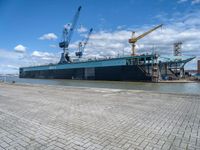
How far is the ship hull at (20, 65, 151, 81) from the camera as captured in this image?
1660 inches

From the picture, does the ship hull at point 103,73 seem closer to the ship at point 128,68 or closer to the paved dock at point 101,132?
the ship at point 128,68

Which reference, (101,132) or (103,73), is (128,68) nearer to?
(103,73)

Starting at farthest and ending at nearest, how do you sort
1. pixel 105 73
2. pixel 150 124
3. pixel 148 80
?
pixel 105 73 < pixel 148 80 < pixel 150 124

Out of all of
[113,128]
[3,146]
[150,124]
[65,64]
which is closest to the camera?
[3,146]

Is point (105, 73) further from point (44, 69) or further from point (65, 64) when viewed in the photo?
point (44, 69)

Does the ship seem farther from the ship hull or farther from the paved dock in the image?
the paved dock

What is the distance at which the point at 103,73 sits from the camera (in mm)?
49062

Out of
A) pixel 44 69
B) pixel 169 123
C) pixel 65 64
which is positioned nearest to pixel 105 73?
pixel 65 64

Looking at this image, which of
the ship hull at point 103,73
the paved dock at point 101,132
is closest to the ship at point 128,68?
the ship hull at point 103,73

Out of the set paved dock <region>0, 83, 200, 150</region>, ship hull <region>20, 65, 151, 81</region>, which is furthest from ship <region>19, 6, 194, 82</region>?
paved dock <region>0, 83, 200, 150</region>

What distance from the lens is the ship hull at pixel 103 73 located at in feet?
138

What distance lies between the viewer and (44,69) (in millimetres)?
75688

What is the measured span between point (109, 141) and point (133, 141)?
0.45m

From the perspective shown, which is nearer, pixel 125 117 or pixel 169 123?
pixel 169 123
